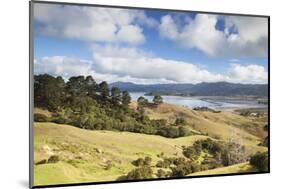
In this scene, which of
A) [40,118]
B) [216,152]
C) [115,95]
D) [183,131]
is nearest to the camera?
[40,118]

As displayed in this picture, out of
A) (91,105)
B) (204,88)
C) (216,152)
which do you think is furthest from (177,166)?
(91,105)

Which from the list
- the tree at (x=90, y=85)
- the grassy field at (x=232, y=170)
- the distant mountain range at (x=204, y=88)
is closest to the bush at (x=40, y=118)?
the tree at (x=90, y=85)

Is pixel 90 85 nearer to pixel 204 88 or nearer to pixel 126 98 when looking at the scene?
pixel 126 98

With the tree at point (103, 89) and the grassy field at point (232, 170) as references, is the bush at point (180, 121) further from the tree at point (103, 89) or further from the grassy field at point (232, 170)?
the tree at point (103, 89)

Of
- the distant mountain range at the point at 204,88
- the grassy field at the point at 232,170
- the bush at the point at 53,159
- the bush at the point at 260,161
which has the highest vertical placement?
the distant mountain range at the point at 204,88

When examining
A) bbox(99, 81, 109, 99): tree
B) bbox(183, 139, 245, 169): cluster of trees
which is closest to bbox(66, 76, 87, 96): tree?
bbox(99, 81, 109, 99): tree

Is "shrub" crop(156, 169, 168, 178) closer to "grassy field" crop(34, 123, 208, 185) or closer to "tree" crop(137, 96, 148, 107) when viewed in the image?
"grassy field" crop(34, 123, 208, 185)

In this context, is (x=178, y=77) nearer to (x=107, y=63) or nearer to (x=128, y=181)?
(x=107, y=63)
